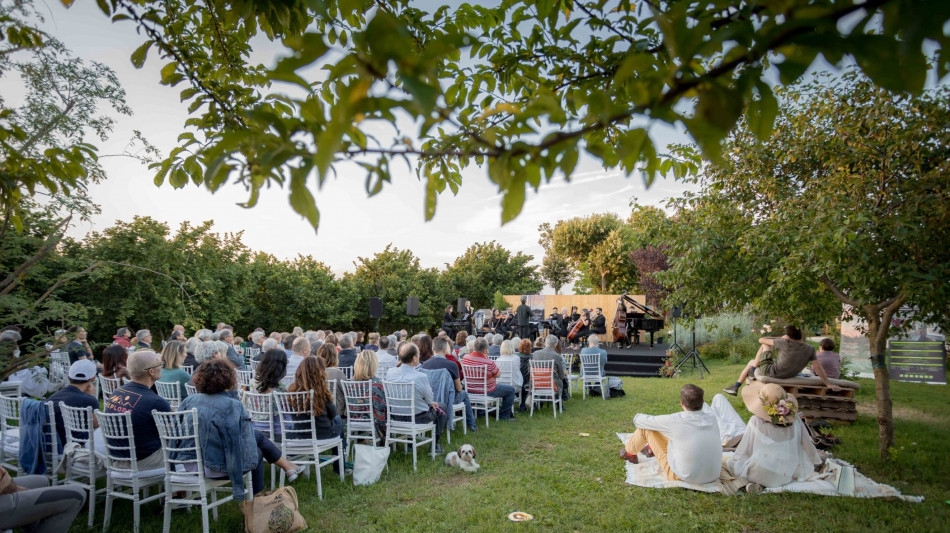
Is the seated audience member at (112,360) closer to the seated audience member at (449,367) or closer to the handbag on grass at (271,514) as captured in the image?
the handbag on grass at (271,514)

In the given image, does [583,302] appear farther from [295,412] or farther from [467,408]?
[295,412]

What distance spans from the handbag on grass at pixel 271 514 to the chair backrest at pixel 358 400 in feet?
4.99

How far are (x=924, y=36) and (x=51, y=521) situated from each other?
4.16 metres

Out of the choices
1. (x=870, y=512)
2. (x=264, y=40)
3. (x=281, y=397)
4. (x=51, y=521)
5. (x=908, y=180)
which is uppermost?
(x=264, y=40)

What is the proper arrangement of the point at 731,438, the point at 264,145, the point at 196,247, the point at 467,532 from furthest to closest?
the point at 196,247
the point at 731,438
the point at 467,532
the point at 264,145

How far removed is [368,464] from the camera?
4.70 metres

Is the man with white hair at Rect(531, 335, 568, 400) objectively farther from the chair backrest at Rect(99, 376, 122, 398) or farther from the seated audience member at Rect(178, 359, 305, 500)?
the chair backrest at Rect(99, 376, 122, 398)

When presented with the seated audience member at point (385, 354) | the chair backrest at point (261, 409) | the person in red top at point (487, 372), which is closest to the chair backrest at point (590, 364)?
the person in red top at point (487, 372)

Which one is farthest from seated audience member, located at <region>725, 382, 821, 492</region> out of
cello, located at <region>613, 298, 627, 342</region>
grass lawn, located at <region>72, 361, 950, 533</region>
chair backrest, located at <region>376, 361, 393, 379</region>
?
cello, located at <region>613, 298, 627, 342</region>

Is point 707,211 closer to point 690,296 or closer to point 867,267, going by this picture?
point 690,296

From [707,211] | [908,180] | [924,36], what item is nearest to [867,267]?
[908,180]

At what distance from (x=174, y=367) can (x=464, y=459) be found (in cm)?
317

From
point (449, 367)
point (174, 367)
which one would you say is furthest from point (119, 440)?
point (449, 367)

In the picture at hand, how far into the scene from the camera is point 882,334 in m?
5.04
